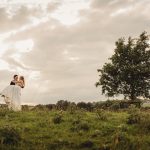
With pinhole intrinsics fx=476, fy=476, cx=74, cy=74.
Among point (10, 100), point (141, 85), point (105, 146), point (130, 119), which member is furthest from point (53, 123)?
point (141, 85)

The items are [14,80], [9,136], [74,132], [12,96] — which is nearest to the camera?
[9,136]

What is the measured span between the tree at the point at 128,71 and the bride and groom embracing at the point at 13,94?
37.9m

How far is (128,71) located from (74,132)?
5073 cm

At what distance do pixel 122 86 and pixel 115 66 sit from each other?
10.8ft

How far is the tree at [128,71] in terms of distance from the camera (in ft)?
234

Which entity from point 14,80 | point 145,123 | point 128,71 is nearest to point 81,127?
point 145,123

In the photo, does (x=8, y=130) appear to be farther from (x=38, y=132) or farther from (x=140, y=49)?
(x=140, y=49)

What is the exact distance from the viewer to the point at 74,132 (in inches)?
857

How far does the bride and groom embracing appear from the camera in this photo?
34.2 metres

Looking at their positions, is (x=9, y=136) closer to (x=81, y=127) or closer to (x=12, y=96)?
(x=81, y=127)

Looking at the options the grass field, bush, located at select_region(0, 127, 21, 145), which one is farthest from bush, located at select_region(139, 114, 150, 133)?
bush, located at select_region(0, 127, 21, 145)

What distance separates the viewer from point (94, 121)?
24.9m

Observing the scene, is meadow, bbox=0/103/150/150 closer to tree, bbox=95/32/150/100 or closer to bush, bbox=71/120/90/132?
bush, bbox=71/120/90/132

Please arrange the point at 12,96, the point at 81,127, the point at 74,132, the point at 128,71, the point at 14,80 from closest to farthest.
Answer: the point at 74,132 → the point at 81,127 → the point at 12,96 → the point at 14,80 → the point at 128,71
